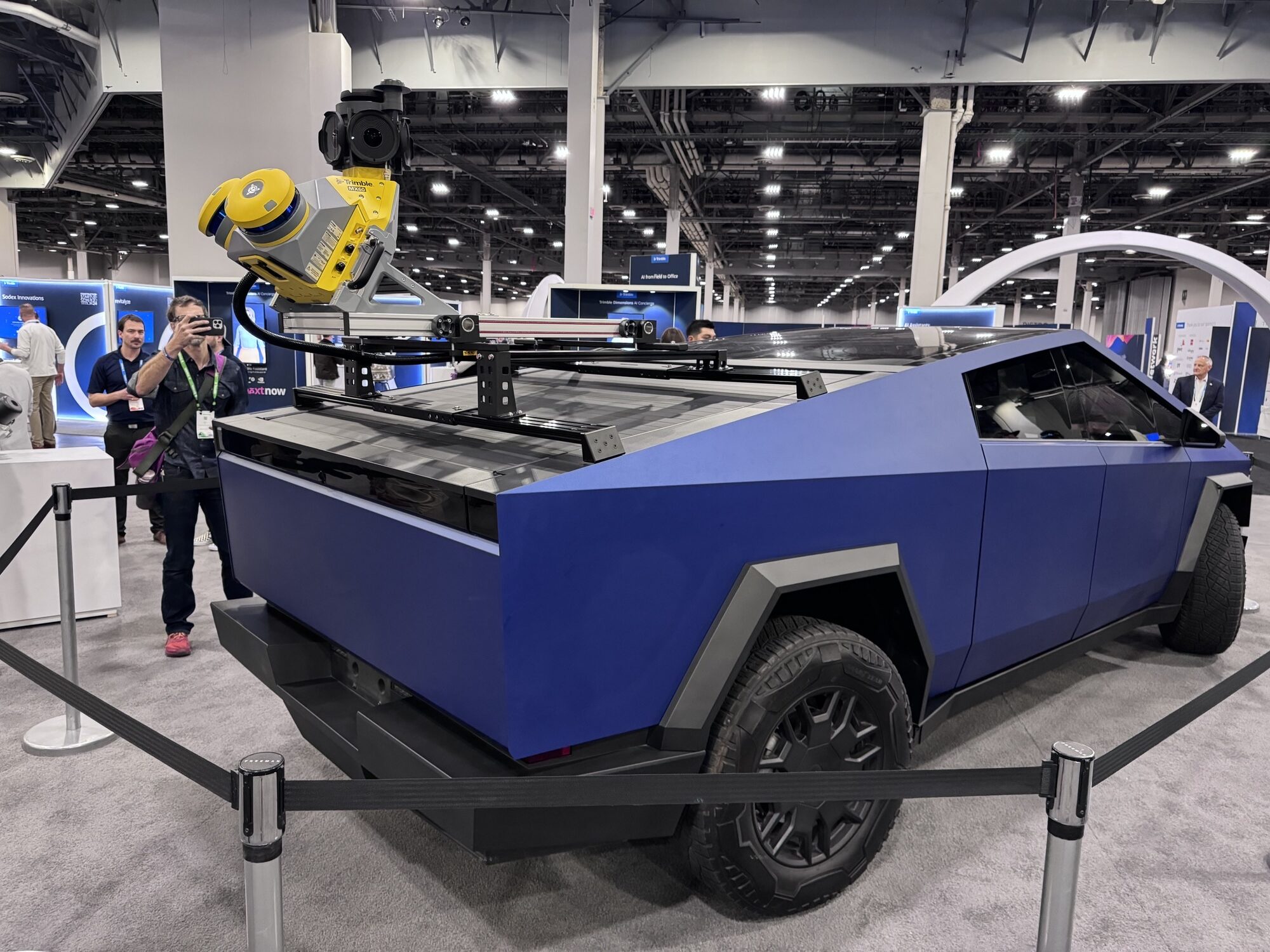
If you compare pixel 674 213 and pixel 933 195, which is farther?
pixel 674 213

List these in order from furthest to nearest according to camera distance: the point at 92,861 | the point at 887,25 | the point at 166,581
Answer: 1. the point at 887,25
2. the point at 166,581
3. the point at 92,861

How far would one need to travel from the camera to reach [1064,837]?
149cm

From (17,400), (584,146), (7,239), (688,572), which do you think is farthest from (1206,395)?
(7,239)

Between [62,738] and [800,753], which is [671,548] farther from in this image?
[62,738]

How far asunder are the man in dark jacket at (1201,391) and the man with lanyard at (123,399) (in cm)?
946

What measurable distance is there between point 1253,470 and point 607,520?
44.0 feet

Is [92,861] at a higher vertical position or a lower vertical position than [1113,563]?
lower

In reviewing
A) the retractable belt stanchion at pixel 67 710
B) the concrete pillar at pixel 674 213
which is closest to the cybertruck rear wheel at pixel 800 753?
the retractable belt stanchion at pixel 67 710

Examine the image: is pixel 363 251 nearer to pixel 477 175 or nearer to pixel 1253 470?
pixel 1253 470

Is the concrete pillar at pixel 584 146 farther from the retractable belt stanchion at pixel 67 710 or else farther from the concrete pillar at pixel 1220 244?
the concrete pillar at pixel 1220 244

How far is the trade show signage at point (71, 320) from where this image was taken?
42.8ft

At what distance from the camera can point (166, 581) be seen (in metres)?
4.03

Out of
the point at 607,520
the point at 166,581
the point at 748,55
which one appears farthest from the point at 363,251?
the point at 748,55

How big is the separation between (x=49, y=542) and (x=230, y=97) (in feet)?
21.7
